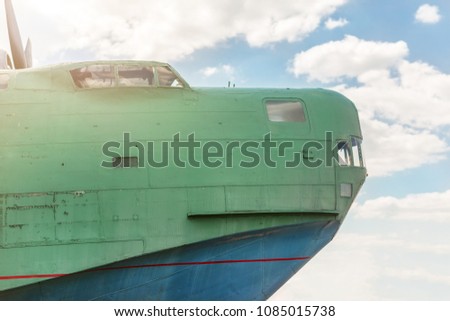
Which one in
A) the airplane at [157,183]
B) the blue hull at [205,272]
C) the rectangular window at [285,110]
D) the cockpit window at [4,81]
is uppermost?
the cockpit window at [4,81]

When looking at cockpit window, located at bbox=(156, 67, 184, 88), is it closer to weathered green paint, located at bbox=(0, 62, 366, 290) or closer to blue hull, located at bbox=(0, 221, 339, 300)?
weathered green paint, located at bbox=(0, 62, 366, 290)

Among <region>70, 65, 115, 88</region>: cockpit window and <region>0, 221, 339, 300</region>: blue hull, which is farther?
<region>70, 65, 115, 88</region>: cockpit window

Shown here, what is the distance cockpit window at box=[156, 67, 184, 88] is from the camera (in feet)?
45.1

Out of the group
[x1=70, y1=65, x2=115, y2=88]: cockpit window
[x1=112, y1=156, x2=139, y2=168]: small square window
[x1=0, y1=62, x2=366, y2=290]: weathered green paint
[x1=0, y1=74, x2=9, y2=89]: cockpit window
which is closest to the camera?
[x1=0, y1=62, x2=366, y2=290]: weathered green paint

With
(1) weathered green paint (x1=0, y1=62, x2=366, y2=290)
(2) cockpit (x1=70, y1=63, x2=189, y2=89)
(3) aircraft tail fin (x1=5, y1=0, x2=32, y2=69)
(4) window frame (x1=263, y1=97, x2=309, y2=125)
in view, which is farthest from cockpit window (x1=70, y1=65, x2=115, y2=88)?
(3) aircraft tail fin (x1=5, y1=0, x2=32, y2=69)

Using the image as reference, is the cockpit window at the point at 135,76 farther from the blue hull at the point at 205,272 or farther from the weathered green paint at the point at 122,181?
the blue hull at the point at 205,272

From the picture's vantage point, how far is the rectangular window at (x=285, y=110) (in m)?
13.6

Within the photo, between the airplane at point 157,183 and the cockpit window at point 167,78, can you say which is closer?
the airplane at point 157,183

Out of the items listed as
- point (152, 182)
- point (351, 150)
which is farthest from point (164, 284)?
point (351, 150)

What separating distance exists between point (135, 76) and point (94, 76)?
1066mm

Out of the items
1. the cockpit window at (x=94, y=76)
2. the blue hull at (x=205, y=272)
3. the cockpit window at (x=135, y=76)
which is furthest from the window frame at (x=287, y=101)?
the cockpit window at (x=94, y=76)

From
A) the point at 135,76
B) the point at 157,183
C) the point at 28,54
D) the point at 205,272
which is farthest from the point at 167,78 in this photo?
the point at 28,54

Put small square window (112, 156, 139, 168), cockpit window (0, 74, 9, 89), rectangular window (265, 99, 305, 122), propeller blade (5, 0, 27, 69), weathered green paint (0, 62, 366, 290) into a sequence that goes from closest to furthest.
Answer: weathered green paint (0, 62, 366, 290) < small square window (112, 156, 139, 168) < cockpit window (0, 74, 9, 89) < rectangular window (265, 99, 305, 122) < propeller blade (5, 0, 27, 69)

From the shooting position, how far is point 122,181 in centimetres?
1222
